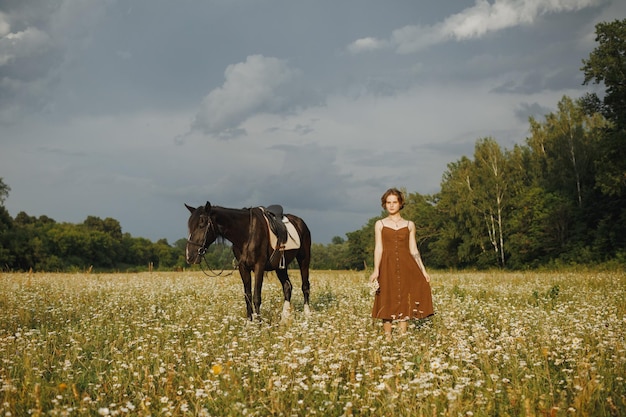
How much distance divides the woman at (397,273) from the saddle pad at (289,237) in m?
2.99

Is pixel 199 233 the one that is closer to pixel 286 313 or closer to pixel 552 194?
pixel 286 313

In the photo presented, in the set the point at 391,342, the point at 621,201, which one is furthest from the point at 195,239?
the point at 621,201

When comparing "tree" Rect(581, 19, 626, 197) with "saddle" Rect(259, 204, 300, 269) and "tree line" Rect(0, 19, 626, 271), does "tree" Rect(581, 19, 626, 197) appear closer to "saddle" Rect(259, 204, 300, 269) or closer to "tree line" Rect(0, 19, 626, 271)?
"tree line" Rect(0, 19, 626, 271)

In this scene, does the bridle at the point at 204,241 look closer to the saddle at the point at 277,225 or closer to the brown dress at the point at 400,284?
the saddle at the point at 277,225

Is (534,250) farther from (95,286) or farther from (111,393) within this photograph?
(111,393)

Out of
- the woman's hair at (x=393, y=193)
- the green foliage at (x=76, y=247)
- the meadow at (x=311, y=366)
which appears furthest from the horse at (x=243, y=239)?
the green foliage at (x=76, y=247)

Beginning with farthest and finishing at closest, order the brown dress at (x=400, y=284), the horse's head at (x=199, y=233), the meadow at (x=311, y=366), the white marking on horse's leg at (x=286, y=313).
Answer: the white marking on horse's leg at (x=286, y=313) → the horse's head at (x=199, y=233) → the brown dress at (x=400, y=284) → the meadow at (x=311, y=366)

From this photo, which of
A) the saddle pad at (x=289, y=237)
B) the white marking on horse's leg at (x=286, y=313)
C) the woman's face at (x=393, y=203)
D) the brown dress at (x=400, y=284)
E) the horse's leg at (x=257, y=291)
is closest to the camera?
the brown dress at (x=400, y=284)

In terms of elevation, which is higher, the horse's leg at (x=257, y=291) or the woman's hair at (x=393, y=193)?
the woman's hair at (x=393, y=193)

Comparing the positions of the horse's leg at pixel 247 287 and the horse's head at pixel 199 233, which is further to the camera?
the horse's leg at pixel 247 287

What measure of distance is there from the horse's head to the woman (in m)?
3.17

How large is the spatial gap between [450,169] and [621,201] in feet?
88.0

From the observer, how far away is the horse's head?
8750mm

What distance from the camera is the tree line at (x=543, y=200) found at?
3253 cm
